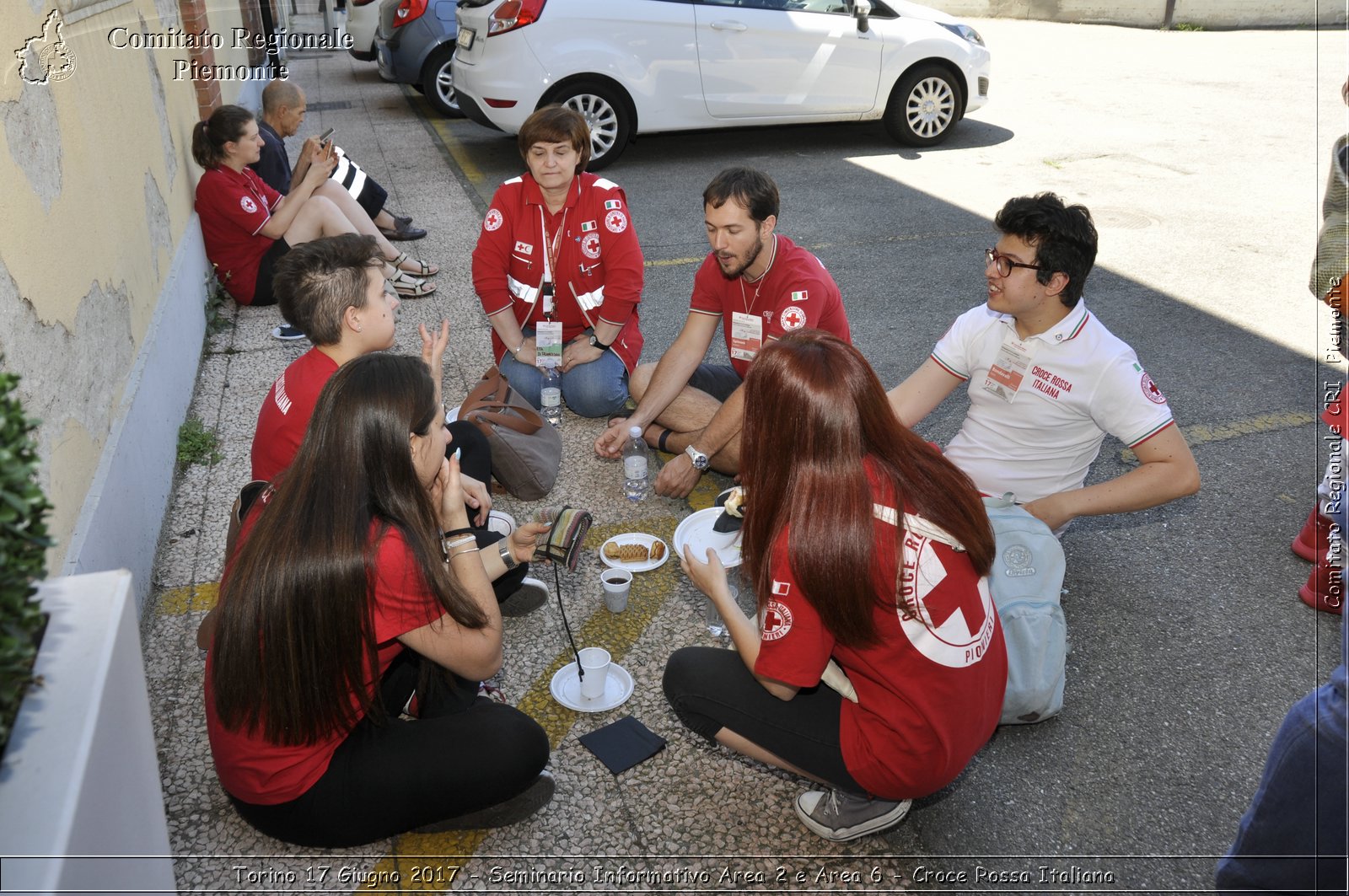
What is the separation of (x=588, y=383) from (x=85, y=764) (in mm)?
3581

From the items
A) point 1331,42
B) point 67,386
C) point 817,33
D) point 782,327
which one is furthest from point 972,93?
point 1331,42

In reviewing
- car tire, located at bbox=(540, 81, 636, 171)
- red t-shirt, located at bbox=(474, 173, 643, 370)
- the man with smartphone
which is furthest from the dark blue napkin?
car tire, located at bbox=(540, 81, 636, 171)

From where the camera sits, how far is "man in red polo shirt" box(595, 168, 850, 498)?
158 inches

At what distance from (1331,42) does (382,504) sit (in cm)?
1953

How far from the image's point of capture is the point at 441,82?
11.6 meters

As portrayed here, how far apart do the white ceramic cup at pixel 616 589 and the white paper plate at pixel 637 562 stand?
22cm

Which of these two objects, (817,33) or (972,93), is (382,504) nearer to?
(817,33)

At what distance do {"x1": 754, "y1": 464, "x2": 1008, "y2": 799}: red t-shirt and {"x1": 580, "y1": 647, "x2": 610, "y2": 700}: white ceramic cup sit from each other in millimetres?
852

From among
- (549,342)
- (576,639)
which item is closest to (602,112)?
(549,342)

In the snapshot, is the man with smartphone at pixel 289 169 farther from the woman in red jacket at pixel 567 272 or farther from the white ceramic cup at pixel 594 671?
the white ceramic cup at pixel 594 671

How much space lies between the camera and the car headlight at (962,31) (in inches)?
384

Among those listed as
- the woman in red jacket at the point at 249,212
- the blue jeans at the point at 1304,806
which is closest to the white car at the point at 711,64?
the woman in red jacket at the point at 249,212

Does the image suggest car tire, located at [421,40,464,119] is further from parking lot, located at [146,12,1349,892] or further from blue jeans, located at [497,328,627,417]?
blue jeans, located at [497,328,627,417]

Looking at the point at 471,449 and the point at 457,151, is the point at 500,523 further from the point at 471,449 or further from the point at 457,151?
the point at 457,151
